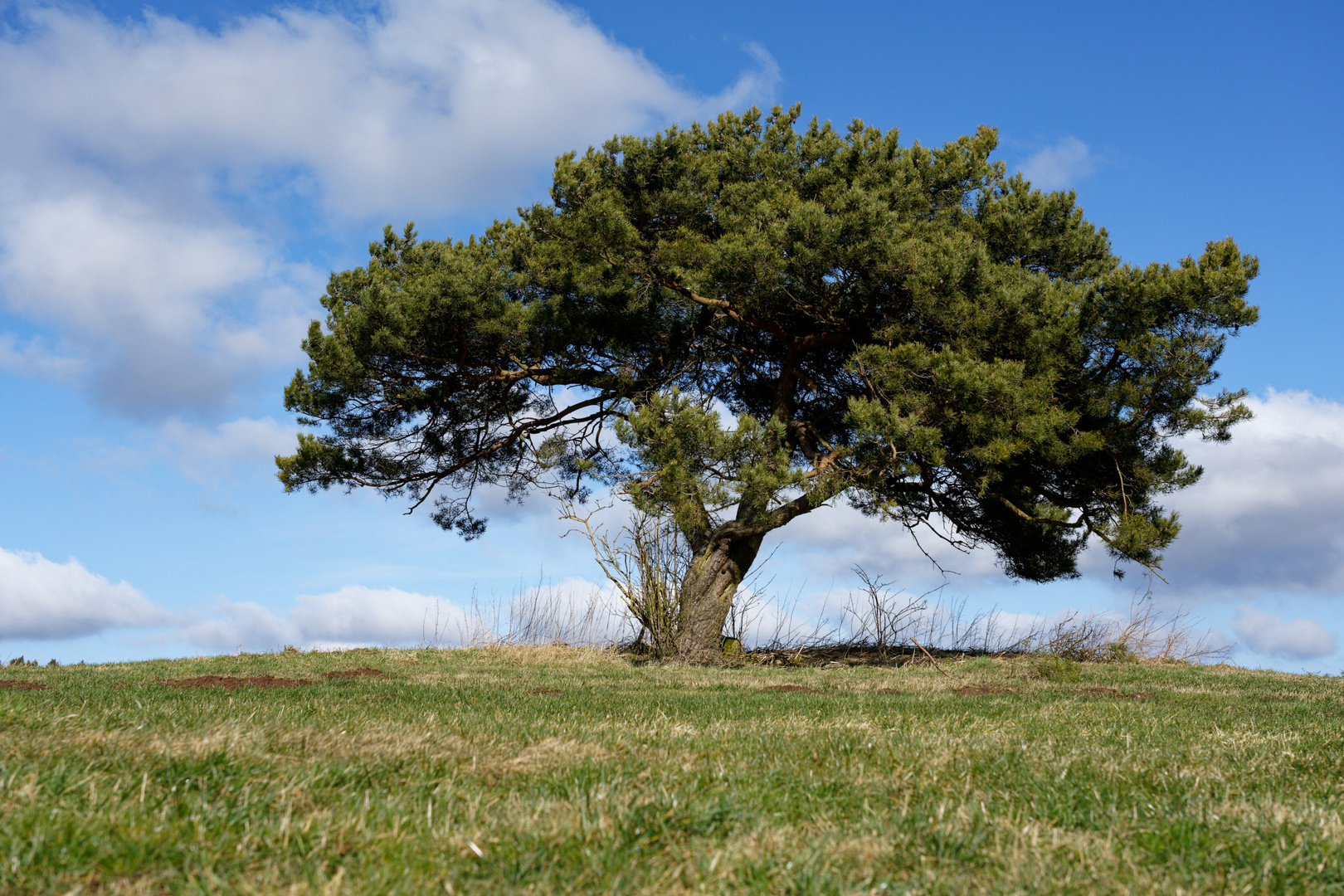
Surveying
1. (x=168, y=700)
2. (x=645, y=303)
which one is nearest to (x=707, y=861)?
(x=168, y=700)

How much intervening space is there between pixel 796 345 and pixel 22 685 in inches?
399

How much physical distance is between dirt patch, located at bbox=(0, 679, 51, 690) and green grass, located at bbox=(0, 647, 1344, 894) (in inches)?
71.8

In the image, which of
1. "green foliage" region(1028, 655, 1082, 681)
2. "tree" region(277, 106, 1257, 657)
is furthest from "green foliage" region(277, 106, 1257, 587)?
"green foliage" region(1028, 655, 1082, 681)

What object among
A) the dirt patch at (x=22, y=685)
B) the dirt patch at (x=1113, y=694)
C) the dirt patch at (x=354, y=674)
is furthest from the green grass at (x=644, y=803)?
the dirt patch at (x=354, y=674)

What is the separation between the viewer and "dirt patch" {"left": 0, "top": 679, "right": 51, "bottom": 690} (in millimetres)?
7082

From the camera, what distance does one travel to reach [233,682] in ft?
26.1

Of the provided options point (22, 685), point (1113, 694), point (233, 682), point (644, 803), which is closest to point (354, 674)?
point (233, 682)

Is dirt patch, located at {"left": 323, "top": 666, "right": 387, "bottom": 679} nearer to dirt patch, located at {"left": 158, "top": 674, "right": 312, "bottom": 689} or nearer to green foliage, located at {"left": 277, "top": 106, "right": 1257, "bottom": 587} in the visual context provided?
dirt patch, located at {"left": 158, "top": 674, "right": 312, "bottom": 689}

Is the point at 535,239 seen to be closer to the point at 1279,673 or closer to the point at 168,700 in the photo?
the point at 168,700

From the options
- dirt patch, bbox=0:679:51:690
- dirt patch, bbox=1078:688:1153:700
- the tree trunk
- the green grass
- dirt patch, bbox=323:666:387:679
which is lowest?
dirt patch, bbox=323:666:387:679

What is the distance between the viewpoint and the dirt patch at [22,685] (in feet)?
23.2

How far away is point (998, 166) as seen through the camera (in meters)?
14.6

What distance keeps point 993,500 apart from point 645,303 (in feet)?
21.1

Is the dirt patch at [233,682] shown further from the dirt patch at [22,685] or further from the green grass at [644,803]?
the green grass at [644,803]
